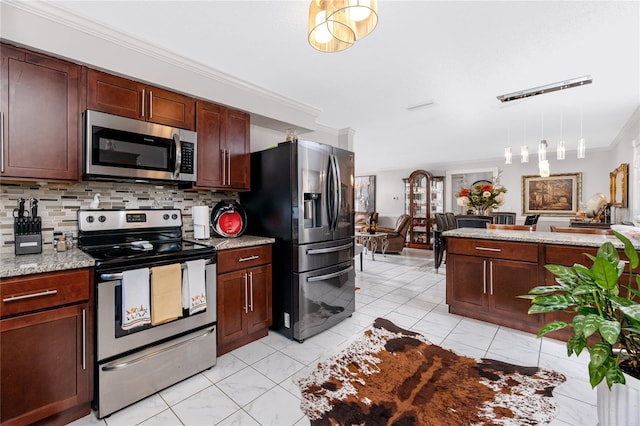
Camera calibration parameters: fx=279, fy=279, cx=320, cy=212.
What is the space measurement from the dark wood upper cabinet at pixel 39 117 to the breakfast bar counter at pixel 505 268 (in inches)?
137

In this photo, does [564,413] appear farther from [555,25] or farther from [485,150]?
[485,150]

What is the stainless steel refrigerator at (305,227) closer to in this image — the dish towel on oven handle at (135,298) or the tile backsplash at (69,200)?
the tile backsplash at (69,200)

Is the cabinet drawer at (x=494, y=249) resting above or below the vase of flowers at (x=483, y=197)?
below

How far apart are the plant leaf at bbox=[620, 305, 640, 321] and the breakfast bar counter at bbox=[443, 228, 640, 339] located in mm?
1571

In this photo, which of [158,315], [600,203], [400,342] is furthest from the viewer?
[600,203]

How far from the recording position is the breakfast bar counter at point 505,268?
2.54 metres

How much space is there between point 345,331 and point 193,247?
1.65 meters

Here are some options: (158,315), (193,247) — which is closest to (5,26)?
(193,247)

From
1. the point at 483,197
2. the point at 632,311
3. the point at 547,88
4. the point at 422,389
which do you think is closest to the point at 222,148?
the point at 422,389

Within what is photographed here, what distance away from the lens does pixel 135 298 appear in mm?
1738

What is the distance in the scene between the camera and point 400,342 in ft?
8.28

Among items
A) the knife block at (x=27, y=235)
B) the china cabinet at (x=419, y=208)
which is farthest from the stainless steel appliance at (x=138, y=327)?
the china cabinet at (x=419, y=208)

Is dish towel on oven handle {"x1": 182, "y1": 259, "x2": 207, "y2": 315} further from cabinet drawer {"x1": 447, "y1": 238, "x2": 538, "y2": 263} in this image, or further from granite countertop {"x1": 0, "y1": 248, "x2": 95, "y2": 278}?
cabinet drawer {"x1": 447, "y1": 238, "x2": 538, "y2": 263}

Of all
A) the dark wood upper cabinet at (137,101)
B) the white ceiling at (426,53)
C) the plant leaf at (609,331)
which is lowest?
the plant leaf at (609,331)
